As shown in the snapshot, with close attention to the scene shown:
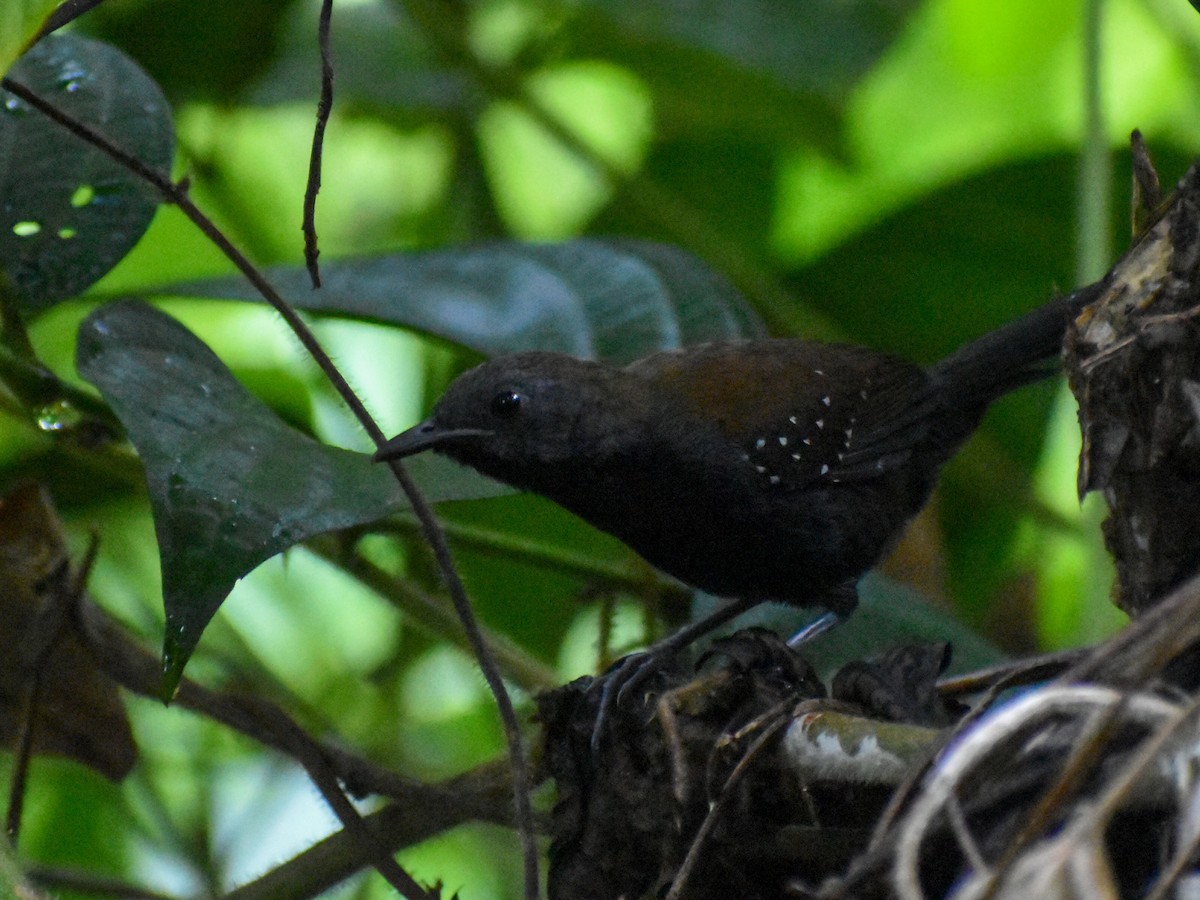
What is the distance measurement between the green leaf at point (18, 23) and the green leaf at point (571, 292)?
125cm

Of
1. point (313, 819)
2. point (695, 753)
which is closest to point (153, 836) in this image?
point (313, 819)

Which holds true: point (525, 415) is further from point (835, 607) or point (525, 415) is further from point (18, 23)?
point (18, 23)

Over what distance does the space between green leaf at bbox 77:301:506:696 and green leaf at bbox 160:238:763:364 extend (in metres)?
0.61

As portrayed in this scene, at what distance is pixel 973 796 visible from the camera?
1.48 m

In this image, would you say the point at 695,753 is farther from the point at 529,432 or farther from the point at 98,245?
the point at 98,245

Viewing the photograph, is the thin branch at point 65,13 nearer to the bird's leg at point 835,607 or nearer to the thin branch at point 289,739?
the thin branch at point 289,739

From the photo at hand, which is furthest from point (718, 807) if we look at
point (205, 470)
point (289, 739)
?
point (289, 739)

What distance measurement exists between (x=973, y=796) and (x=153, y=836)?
234cm

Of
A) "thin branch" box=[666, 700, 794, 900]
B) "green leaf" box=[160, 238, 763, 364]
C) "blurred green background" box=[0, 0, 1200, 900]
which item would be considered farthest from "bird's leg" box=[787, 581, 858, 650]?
"thin branch" box=[666, 700, 794, 900]

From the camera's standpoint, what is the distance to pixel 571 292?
309 cm

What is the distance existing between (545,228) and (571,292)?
1261 mm

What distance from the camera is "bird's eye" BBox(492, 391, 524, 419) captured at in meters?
2.69

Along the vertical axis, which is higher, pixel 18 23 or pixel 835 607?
pixel 18 23

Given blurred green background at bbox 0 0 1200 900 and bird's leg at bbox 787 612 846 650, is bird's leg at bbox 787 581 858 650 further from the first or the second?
blurred green background at bbox 0 0 1200 900
